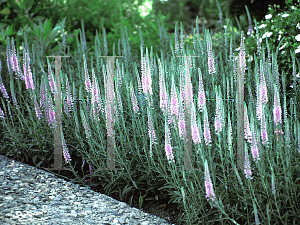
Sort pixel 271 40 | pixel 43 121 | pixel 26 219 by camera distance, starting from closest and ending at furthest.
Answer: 1. pixel 26 219
2. pixel 43 121
3. pixel 271 40

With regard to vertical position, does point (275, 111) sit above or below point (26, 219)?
above

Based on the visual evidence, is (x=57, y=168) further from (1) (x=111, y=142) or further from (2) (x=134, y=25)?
(2) (x=134, y=25)

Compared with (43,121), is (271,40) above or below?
above

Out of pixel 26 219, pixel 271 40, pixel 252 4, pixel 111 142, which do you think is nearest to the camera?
pixel 26 219

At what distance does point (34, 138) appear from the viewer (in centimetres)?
345

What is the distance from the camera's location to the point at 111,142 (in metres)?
2.77

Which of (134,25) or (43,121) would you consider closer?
(43,121)

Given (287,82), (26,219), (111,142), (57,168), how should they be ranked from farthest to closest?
(287,82), (57,168), (111,142), (26,219)

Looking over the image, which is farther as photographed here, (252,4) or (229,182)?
(252,4)

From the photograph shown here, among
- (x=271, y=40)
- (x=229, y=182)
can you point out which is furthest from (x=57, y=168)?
(x=271, y=40)

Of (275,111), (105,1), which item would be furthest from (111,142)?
(105,1)

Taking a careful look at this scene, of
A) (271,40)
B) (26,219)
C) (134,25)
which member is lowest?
(26,219)

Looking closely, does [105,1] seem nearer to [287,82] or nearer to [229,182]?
[287,82]

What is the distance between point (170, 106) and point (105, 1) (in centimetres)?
558
